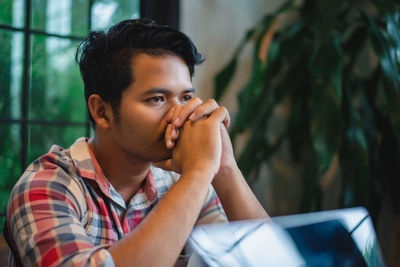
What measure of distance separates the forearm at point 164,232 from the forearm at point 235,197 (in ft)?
0.86

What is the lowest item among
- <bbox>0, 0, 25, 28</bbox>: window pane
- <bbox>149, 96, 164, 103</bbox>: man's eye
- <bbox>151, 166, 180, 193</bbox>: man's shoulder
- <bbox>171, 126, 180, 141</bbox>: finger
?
<bbox>151, 166, 180, 193</bbox>: man's shoulder

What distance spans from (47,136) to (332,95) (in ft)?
4.25

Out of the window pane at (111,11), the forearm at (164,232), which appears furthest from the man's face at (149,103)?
the window pane at (111,11)

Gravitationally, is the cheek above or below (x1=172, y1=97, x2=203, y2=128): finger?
below

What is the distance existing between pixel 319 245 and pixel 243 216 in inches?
20.3

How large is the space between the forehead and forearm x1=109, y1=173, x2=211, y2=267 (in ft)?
1.06

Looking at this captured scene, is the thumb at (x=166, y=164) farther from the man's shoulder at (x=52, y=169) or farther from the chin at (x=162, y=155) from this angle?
the man's shoulder at (x=52, y=169)

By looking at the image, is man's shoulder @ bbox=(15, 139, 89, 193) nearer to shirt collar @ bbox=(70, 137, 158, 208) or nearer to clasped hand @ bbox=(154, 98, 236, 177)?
shirt collar @ bbox=(70, 137, 158, 208)

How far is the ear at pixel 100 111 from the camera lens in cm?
111

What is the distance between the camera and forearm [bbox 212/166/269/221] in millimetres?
1070

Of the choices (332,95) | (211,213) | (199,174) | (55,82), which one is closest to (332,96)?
(332,95)

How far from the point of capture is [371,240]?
0.66m

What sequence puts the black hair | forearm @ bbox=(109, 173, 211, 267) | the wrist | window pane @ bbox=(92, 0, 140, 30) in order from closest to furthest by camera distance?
forearm @ bbox=(109, 173, 211, 267), the wrist, the black hair, window pane @ bbox=(92, 0, 140, 30)

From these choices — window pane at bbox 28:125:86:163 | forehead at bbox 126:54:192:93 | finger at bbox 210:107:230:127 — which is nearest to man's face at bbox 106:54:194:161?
forehead at bbox 126:54:192:93
